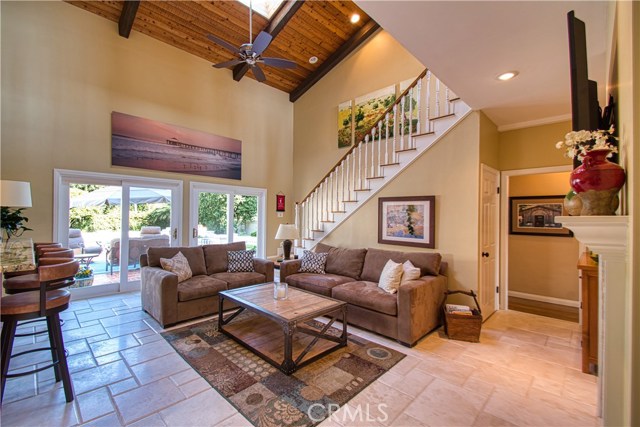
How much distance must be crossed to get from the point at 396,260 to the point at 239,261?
8.26 feet

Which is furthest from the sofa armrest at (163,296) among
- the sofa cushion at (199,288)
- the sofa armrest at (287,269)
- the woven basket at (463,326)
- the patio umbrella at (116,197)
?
the woven basket at (463,326)

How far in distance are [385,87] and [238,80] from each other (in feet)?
10.8

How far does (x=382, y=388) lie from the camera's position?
229 cm

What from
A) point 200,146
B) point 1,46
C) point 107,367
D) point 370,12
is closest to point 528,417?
point 370,12

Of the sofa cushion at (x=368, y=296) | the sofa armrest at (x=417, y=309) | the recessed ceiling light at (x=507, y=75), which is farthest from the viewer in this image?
the sofa cushion at (x=368, y=296)

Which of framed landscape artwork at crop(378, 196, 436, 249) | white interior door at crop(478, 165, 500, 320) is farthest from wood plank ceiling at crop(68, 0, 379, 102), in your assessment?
white interior door at crop(478, 165, 500, 320)

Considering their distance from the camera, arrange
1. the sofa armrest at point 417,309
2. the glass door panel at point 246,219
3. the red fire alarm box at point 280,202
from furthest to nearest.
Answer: the red fire alarm box at point 280,202 → the glass door panel at point 246,219 → the sofa armrest at point 417,309

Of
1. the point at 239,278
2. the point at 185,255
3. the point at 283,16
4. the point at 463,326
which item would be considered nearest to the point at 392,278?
the point at 463,326

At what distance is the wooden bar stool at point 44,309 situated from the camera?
1.91 metres

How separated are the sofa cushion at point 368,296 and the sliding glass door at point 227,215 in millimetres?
3537

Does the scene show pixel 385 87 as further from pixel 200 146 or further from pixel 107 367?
pixel 107 367

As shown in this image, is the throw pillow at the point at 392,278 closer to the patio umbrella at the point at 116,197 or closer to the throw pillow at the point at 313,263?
the throw pillow at the point at 313,263

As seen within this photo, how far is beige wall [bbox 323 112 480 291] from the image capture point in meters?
3.72

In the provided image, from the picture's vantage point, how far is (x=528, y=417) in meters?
1.98
